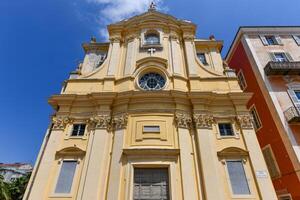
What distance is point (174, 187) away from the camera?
11359 millimetres

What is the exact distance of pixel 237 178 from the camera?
11.8 m

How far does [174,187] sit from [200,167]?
75.3 inches

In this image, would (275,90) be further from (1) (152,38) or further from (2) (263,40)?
(1) (152,38)

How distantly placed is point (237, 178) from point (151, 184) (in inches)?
191

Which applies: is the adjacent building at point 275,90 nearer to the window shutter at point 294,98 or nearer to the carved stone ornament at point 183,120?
the window shutter at point 294,98

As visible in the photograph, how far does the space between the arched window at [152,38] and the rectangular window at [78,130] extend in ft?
28.9

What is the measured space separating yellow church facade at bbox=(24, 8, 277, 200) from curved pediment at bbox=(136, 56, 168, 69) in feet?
0.26

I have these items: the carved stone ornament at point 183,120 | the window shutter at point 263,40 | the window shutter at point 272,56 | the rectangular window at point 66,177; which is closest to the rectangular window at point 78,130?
the rectangular window at point 66,177

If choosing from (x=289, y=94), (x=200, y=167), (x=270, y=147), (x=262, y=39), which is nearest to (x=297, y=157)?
(x=270, y=147)

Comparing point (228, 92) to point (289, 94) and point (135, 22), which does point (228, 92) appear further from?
point (135, 22)

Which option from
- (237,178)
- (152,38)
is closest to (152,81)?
(152,38)

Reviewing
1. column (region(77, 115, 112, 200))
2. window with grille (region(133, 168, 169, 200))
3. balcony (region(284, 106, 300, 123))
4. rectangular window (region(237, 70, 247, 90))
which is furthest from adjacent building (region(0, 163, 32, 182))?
balcony (region(284, 106, 300, 123))

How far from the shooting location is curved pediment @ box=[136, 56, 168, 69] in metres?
16.4

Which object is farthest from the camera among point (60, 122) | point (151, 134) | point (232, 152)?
point (60, 122)
